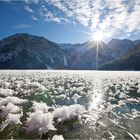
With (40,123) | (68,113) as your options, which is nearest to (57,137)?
(40,123)

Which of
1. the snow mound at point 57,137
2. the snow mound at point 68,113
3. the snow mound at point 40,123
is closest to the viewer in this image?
the snow mound at point 57,137

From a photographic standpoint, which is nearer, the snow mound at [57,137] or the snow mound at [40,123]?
the snow mound at [57,137]

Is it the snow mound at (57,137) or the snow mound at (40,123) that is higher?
the snow mound at (40,123)

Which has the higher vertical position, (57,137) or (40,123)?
(40,123)

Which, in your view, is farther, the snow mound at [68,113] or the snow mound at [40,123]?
the snow mound at [68,113]

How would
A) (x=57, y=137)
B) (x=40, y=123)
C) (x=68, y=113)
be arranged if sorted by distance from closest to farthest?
(x=57, y=137) → (x=40, y=123) → (x=68, y=113)

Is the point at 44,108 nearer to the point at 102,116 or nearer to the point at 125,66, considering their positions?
the point at 102,116

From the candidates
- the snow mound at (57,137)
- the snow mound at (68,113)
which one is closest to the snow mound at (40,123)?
the snow mound at (57,137)

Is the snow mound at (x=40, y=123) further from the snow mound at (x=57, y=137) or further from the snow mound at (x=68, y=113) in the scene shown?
the snow mound at (x=68, y=113)

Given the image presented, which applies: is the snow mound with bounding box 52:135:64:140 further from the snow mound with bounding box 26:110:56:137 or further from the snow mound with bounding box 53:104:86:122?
the snow mound with bounding box 53:104:86:122

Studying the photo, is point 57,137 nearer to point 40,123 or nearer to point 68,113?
point 40,123

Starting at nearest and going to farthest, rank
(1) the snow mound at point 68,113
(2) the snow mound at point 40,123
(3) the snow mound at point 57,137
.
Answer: (3) the snow mound at point 57,137, (2) the snow mound at point 40,123, (1) the snow mound at point 68,113

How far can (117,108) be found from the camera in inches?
361

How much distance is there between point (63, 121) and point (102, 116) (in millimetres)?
1547
